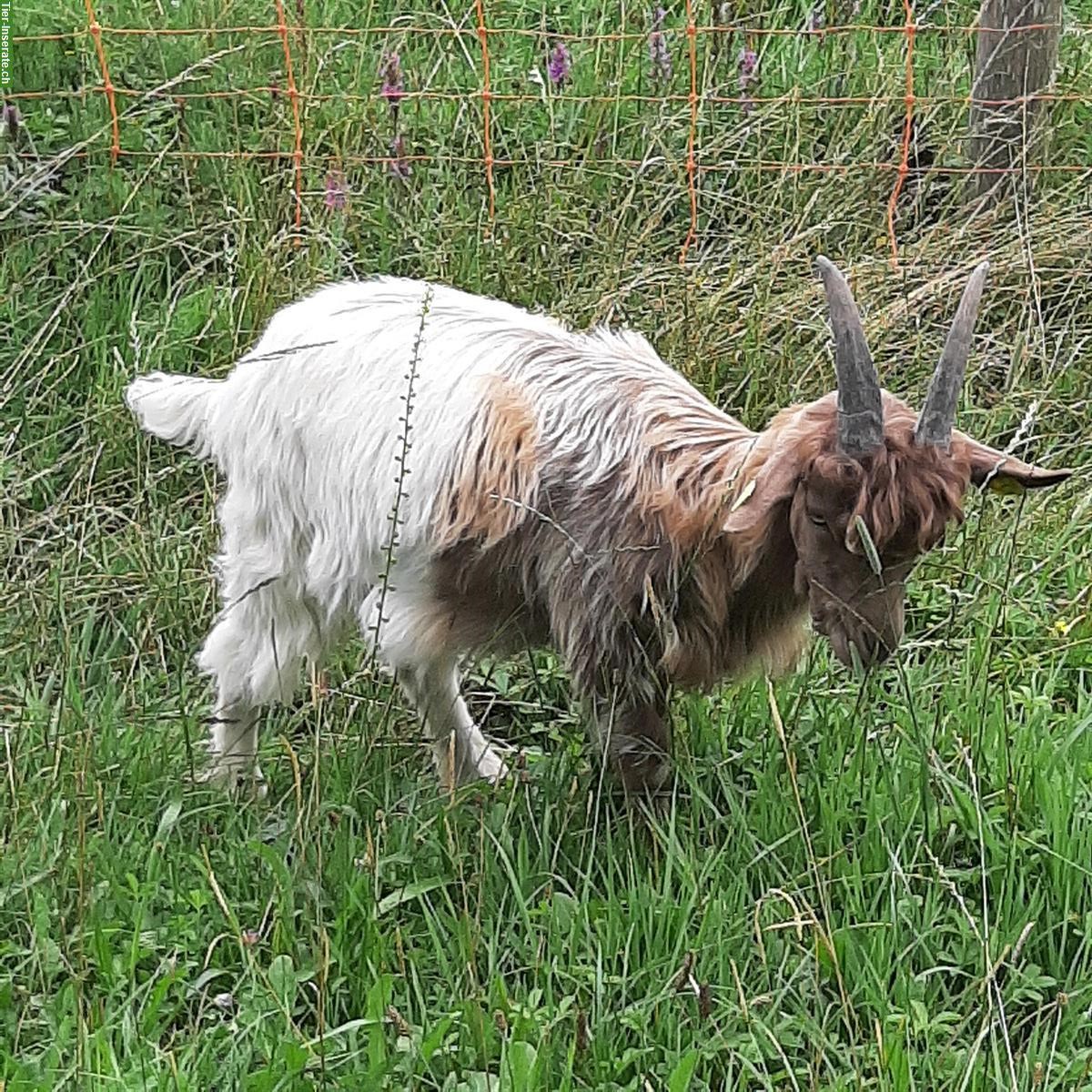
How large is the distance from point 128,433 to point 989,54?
3071 millimetres

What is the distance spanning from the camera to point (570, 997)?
2.75 m

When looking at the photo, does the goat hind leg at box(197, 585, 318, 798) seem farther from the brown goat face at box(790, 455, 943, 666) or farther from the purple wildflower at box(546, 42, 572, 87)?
the purple wildflower at box(546, 42, 572, 87)

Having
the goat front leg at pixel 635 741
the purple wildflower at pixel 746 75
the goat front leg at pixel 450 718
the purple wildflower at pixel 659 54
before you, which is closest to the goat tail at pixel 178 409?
the goat front leg at pixel 450 718

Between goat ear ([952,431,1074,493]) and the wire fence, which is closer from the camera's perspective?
goat ear ([952,431,1074,493])

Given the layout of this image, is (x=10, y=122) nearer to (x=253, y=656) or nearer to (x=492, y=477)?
(x=253, y=656)

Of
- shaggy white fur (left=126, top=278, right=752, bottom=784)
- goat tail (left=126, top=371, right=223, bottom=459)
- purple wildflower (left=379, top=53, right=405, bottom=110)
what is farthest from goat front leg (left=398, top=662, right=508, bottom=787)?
purple wildflower (left=379, top=53, right=405, bottom=110)

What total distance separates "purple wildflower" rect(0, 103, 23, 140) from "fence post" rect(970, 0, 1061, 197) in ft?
10.6

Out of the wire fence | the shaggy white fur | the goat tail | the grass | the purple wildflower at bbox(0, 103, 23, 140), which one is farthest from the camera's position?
the wire fence

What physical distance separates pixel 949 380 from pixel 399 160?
10.1ft

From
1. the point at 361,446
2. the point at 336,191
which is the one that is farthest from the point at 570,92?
the point at 361,446

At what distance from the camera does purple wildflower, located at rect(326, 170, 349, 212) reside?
539cm

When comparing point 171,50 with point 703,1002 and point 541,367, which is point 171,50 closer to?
point 541,367

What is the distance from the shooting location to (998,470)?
305 cm

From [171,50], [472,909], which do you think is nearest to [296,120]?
[171,50]
